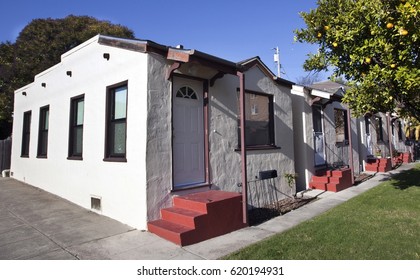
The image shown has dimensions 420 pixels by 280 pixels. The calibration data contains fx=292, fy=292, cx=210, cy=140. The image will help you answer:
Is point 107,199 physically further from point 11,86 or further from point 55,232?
point 11,86

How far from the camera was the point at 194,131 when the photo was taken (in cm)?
645

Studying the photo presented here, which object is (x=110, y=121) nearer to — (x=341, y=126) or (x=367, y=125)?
(x=341, y=126)

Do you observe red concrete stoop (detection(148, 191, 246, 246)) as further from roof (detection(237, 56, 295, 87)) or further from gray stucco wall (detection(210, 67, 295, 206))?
roof (detection(237, 56, 295, 87))

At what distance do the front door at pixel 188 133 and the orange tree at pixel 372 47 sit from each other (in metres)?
2.95

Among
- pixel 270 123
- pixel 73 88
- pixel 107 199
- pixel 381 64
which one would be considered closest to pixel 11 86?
pixel 73 88

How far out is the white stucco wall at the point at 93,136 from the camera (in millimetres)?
5688

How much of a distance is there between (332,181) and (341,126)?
4680 millimetres

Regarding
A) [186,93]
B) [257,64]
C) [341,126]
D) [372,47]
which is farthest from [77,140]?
[341,126]

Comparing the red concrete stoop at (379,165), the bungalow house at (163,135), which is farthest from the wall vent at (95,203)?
the red concrete stoop at (379,165)

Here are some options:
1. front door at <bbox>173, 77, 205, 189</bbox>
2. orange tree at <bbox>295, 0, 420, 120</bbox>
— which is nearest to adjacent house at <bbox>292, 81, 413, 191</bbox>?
orange tree at <bbox>295, 0, 420, 120</bbox>

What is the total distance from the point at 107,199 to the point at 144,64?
3.06m

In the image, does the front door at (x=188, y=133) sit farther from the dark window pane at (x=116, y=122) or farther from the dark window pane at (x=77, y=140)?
the dark window pane at (x=77, y=140)

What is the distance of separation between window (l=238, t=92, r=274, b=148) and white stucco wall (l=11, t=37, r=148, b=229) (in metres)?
3.31
